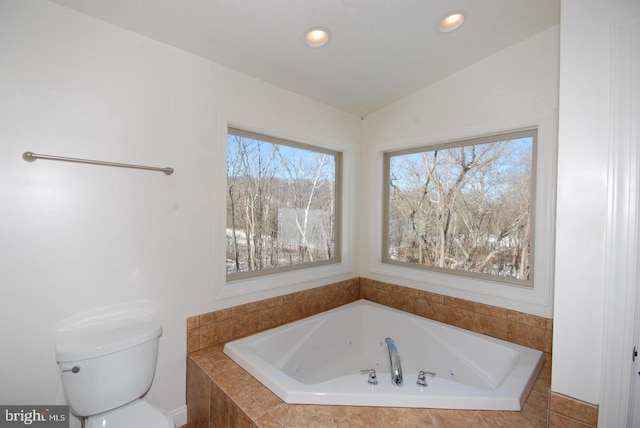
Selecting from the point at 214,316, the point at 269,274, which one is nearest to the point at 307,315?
the point at 269,274

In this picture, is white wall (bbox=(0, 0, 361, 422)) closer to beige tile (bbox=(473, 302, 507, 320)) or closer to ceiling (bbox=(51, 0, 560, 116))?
ceiling (bbox=(51, 0, 560, 116))

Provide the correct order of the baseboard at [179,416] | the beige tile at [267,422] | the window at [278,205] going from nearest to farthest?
the beige tile at [267,422]
the baseboard at [179,416]
the window at [278,205]

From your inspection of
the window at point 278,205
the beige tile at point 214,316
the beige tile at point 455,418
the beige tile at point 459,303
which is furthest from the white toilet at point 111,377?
the beige tile at point 459,303

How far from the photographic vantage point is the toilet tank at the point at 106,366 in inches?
52.3

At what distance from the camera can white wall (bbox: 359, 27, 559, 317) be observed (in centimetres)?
191

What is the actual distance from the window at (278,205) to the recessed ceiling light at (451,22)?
138cm

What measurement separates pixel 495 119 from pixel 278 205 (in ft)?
5.92

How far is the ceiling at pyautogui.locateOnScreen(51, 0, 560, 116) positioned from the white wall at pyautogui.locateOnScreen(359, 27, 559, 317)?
134 millimetres

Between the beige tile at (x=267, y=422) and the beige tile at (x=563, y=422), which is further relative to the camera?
the beige tile at (x=267, y=422)

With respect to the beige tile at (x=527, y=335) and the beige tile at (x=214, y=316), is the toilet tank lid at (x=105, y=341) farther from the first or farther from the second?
the beige tile at (x=527, y=335)

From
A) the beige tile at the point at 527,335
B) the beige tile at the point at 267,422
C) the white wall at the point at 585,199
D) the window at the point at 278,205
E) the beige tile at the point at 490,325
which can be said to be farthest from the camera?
the window at the point at 278,205

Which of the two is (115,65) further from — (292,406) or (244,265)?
(292,406)

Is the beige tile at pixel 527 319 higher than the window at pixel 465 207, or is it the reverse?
the window at pixel 465 207

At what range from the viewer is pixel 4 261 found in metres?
1.30
